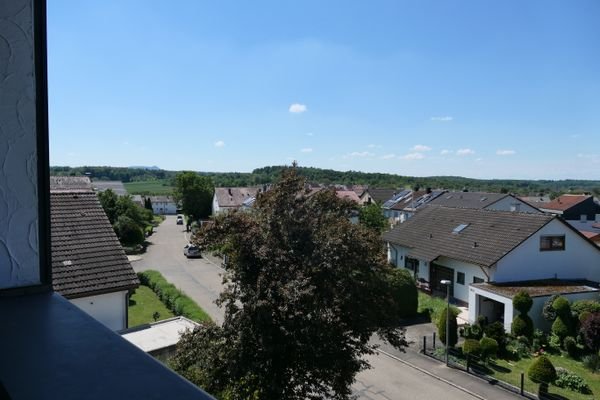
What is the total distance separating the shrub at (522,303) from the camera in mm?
16656

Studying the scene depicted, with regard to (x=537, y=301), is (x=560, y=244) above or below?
above

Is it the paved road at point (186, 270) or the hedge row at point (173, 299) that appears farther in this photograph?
the paved road at point (186, 270)

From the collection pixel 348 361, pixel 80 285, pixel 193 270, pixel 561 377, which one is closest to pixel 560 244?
pixel 561 377

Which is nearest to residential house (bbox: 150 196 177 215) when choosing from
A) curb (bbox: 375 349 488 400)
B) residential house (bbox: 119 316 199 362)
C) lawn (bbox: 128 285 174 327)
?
→ lawn (bbox: 128 285 174 327)

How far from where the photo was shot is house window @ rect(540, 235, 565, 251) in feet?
67.4

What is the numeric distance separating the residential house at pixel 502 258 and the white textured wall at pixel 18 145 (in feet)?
60.7

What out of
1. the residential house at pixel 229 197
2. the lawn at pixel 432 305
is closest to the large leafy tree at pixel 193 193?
the residential house at pixel 229 197

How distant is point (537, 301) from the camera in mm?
17516

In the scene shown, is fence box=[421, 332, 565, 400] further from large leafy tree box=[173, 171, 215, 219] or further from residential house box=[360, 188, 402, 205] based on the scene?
large leafy tree box=[173, 171, 215, 219]

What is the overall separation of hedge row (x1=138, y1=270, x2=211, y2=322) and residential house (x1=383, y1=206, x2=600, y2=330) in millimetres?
12074

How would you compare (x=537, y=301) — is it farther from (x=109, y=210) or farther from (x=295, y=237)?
(x=109, y=210)

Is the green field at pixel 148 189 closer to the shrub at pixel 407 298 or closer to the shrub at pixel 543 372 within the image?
the shrub at pixel 407 298

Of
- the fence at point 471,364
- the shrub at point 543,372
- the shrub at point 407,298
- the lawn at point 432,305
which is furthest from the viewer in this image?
the lawn at point 432,305

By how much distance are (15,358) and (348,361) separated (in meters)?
8.14
